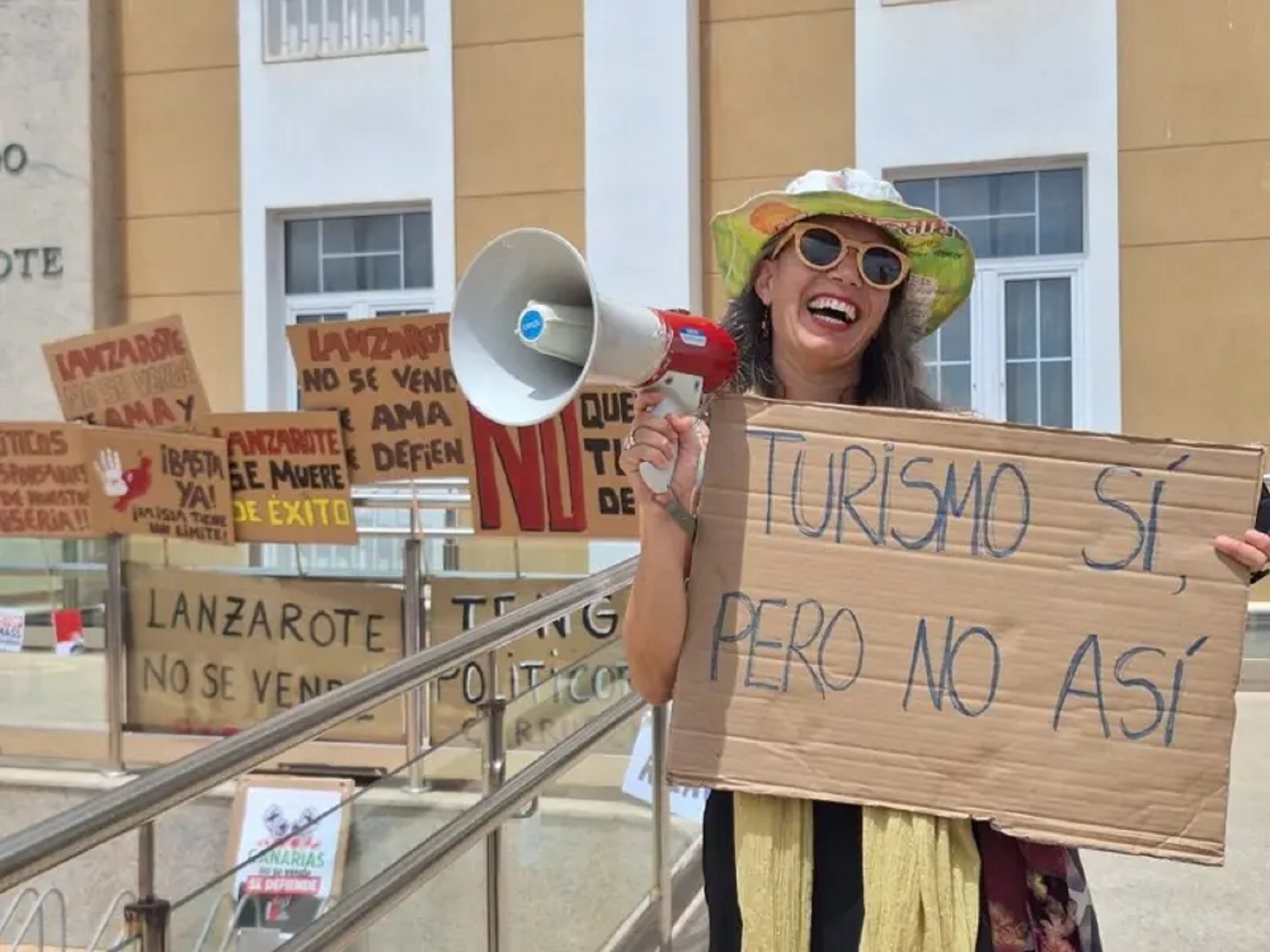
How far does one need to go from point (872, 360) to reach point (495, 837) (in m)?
1.38

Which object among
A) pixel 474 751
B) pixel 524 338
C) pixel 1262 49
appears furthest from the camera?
pixel 1262 49

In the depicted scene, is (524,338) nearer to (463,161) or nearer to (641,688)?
(641,688)

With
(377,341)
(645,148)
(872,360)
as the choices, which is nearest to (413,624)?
(377,341)

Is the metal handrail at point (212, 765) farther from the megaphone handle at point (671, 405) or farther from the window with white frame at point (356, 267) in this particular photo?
the window with white frame at point (356, 267)

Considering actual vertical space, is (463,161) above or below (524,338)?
above

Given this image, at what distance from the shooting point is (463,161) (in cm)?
846

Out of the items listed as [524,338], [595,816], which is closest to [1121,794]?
A: [524,338]

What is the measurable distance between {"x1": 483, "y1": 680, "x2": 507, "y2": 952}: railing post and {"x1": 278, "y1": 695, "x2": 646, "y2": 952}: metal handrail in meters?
0.04

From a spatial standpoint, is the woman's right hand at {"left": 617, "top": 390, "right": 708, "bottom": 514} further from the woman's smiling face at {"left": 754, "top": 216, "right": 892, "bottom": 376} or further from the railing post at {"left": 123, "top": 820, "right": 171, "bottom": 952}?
the railing post at {"left": 123, "top": 820, "right": 171, "bottom": 952}

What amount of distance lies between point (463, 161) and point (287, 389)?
6.60 feet

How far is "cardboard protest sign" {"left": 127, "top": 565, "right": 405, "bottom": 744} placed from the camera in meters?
5.15

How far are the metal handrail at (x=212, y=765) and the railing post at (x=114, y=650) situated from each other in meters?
3.53

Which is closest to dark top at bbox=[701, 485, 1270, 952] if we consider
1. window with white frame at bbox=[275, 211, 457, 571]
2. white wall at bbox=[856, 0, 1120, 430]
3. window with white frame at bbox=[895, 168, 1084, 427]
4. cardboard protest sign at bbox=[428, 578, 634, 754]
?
cardboard protest sign at bbox=[428, 578, 634, 754]

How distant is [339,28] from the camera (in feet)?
28.6
